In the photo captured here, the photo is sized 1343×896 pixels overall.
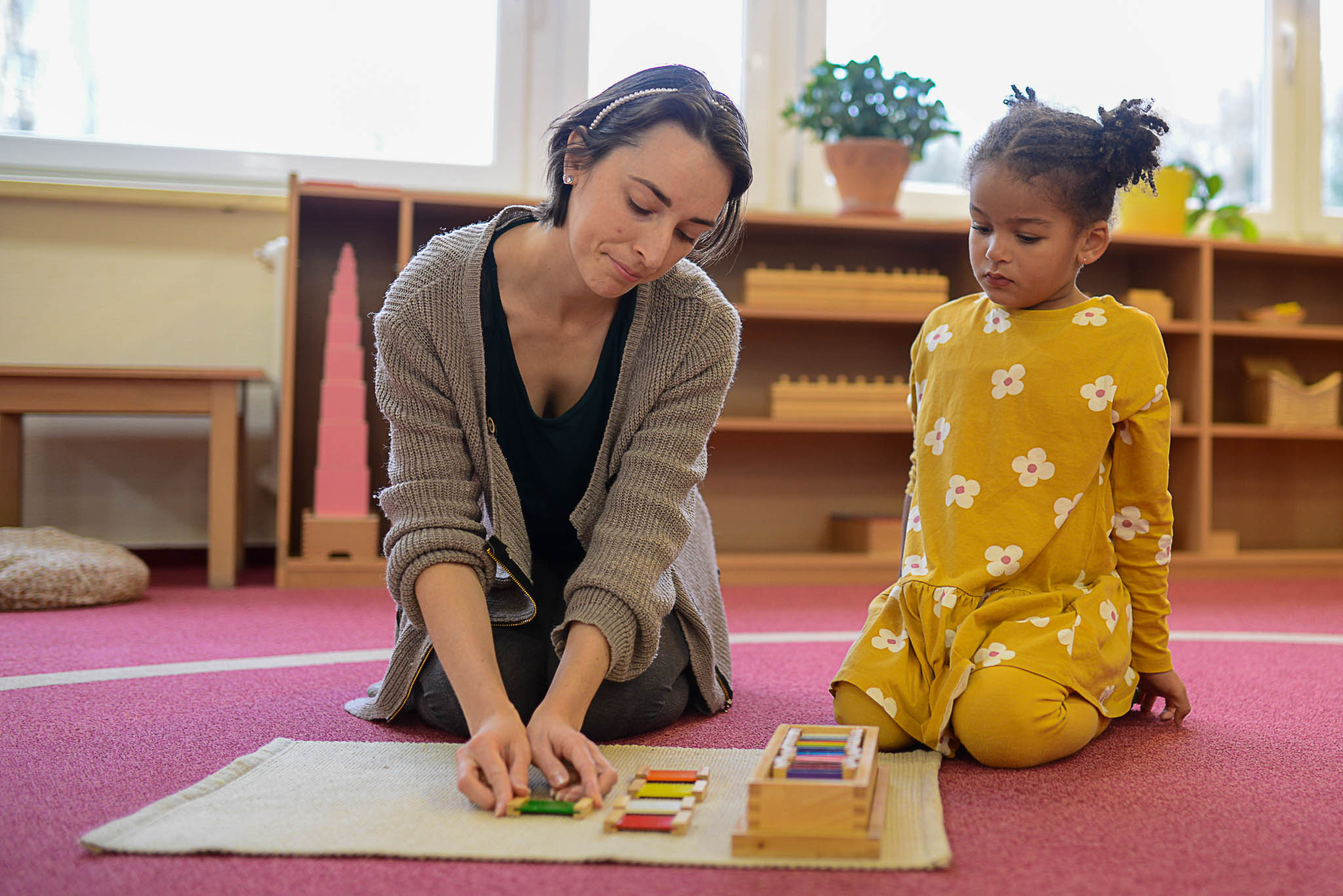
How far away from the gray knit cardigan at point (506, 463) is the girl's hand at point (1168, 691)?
50cm

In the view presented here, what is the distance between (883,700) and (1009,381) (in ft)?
1.17

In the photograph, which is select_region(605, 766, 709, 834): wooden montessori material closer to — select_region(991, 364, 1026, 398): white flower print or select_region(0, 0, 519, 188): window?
select_region(991, 364, 1026, 398): white flower print

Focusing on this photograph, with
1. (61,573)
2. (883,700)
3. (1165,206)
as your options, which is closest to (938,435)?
(883,700)

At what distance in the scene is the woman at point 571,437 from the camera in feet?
3.35

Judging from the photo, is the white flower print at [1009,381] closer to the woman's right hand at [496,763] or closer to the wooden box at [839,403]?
the woman's right hand at [496,763]

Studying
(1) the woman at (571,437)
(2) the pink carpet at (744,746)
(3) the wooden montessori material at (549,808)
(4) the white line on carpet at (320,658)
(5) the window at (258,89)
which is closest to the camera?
(2) the pink carpet at (744,746)

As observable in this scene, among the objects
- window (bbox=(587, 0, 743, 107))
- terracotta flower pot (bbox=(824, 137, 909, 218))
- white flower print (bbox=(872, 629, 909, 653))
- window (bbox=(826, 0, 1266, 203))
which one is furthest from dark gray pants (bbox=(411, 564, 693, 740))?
window (bbox=(826, 0, 1266, 203))

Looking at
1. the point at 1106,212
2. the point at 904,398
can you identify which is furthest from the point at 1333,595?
the point at 1106,212

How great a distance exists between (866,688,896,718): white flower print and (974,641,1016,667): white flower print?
94 millimetres

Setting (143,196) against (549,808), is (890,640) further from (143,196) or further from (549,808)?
(143,196)

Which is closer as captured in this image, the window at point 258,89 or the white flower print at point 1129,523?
the white flower print at point 1129,523

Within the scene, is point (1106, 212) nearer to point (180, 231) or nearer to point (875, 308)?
point (875, 308)

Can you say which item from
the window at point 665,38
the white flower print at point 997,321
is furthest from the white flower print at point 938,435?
the window at point 665,38

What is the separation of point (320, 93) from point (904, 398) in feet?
5.40
